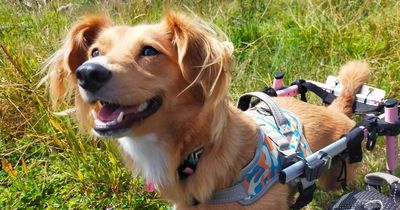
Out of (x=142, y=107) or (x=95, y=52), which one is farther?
(x=95, y=52)

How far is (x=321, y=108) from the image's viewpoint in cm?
277

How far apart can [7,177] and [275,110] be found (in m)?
A: 2.06

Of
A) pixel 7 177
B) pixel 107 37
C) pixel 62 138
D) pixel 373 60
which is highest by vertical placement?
pixel 107 37

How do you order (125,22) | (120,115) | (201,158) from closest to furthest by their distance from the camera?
(120,115) < (201,158) < (125,22)

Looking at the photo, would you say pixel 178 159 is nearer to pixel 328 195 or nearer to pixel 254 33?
pixel 328 195

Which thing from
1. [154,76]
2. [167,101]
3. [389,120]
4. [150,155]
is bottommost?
[150,155]

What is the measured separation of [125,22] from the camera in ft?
13.6

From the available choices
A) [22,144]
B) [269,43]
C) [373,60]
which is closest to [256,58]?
[269,43]

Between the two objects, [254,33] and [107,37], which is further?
[254,33]

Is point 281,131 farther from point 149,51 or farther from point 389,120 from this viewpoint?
point 149,51

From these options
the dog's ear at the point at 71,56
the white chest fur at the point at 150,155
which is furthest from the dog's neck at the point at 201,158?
the dog's ear at the point at 71,56

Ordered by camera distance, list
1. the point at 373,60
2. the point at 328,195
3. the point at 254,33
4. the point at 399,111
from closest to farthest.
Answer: the point at 399,111
the point at 328,195
the point at 373,60
the point at 254,33

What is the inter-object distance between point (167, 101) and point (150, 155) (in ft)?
0.97

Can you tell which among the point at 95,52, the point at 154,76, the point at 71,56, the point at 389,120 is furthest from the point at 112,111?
the point at 389,120
